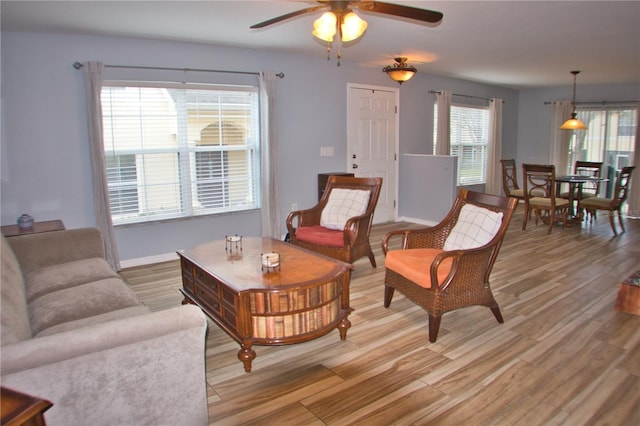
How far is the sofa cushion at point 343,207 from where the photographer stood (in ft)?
14.2

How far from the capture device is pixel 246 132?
531 cm

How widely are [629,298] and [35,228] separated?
15.7ft

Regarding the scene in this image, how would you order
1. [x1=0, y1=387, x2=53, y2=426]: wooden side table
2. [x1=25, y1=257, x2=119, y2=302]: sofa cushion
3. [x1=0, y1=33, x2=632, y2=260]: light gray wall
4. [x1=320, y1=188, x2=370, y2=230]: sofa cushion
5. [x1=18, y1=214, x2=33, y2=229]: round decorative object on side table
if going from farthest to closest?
[x1=320, y1=188, x2=370, y2=230]: sofa cushion, [x1=0, y1=33, x2=632, y2=260]: light gray wall, [x1=18, y1=214, x2=33, y2=229]: round decorative object on side table, [x1=25, y1=257, x2=119, y2=302]: sofa cushion, [x1=0, y1=387, x2=53, y2=426]: wooden side table

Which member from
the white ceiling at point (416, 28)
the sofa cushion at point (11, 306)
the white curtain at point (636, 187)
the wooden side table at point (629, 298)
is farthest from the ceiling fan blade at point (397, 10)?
the white curtain at point (636, 187)

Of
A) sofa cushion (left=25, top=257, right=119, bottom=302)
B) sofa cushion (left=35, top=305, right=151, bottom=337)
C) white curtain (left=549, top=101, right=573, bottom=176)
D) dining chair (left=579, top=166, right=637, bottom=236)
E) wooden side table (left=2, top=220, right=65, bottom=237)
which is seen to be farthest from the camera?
white curtain (left=549, top=101, right=573, bottom=176)

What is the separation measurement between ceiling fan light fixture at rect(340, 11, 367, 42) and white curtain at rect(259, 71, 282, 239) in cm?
255

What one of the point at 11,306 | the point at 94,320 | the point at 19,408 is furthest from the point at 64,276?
the point at 19,408

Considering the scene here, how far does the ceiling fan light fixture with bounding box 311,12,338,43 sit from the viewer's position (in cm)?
261

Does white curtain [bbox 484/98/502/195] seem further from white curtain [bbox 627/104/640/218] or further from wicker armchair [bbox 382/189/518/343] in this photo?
wicker armchair [bbox 382/189/518/343]


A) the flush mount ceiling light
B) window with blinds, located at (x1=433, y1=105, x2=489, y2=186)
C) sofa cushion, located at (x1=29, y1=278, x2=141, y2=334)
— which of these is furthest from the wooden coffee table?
window with blinds, located at (x1=433, y1=105, x2=489, y2=186)

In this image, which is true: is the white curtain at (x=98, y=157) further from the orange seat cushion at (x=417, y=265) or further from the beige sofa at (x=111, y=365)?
the orange seat cushion at (x=417, y=265)

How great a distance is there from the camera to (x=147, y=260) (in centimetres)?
480

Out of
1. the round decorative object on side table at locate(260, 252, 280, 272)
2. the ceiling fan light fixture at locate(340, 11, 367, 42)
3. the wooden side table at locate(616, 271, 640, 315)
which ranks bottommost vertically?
the wooden side table at locate(616, 271, 640, 315)

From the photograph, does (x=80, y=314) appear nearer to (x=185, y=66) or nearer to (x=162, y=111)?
(x=162, y=111)
